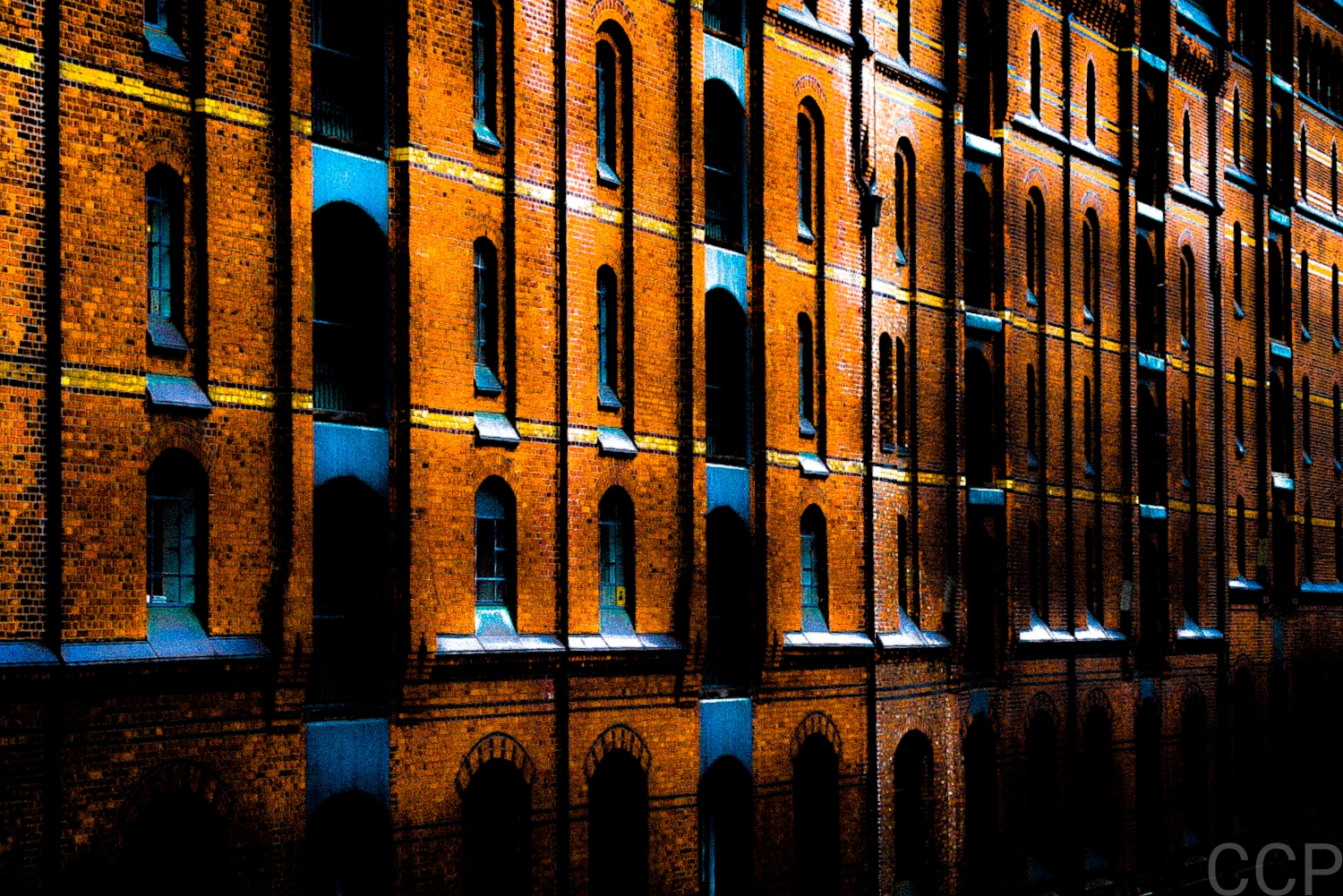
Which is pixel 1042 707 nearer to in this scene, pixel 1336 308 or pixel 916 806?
pixel 916 806

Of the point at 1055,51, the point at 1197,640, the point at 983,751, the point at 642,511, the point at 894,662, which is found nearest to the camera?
the point at 642,511

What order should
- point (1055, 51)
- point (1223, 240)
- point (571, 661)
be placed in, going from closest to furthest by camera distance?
point (571, 661) < point (1055, 51) < point (1223, 240)

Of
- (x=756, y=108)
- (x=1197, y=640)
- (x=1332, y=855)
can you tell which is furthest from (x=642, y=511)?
(x=1332, y=855)

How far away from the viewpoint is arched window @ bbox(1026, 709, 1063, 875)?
113 feet

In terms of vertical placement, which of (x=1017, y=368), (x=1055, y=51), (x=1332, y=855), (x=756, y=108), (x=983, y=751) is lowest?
(x=1332, y=855)

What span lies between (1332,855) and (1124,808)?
36.1 feet

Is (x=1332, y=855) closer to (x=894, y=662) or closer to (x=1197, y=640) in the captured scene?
(x=1197, y=640)

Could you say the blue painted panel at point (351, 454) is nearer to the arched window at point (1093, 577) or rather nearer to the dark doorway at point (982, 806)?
the dark doorway at point (982, 806)

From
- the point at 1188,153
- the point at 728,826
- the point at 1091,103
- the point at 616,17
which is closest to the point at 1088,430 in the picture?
the point at 1091,103

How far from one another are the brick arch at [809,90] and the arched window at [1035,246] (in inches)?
298

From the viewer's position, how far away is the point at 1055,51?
36000mm

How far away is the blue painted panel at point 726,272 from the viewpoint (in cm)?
2633

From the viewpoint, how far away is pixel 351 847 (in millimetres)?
20578

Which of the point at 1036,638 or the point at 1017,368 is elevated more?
the point at 1017,368
